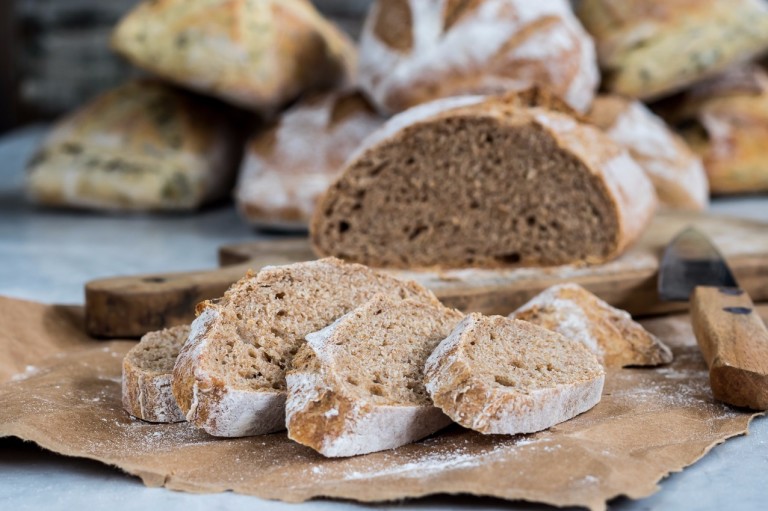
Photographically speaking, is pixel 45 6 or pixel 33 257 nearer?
pixel 33 257

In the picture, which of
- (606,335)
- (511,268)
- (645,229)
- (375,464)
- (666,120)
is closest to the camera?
(375,464)

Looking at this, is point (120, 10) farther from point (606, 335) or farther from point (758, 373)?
point (758, 373)

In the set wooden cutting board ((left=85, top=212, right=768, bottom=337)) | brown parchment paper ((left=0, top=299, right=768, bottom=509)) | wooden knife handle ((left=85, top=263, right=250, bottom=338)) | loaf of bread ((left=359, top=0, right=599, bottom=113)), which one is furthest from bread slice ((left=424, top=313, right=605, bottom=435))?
loaf of bread ((left=359, top=0, right=599, bottom=113))

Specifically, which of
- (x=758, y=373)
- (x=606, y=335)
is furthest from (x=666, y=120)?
(x=758, y=373)

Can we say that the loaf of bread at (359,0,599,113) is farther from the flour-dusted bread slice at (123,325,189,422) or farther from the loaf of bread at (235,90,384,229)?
the flour-dusted bread slice at (123,325,189,422)

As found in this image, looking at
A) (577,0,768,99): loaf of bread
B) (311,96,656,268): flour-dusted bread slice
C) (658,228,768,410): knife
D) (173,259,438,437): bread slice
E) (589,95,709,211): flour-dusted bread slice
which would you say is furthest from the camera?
(577,0,768,99): loaf of bread

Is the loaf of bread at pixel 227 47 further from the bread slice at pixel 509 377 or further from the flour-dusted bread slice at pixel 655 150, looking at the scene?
the bread slice at pixel 509 377

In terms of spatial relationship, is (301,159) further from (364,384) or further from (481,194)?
(364,384)
